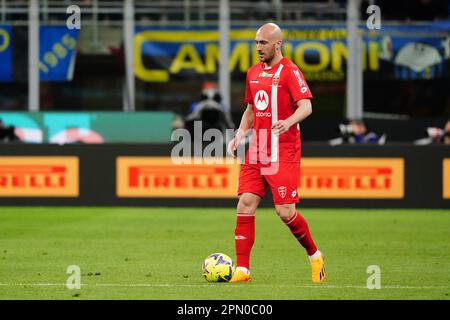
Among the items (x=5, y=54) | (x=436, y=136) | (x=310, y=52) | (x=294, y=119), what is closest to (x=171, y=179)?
(x=436, y=136)

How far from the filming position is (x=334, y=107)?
82.0 ft

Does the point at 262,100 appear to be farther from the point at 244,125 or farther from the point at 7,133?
the point at 7,133

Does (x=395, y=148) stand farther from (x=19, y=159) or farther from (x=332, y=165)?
(x=19, y=159)

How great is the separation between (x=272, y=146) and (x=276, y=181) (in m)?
0.34

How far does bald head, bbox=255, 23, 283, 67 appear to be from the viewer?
10.7 meters

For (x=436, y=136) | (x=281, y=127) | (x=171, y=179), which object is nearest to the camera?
(x=281, y=127)

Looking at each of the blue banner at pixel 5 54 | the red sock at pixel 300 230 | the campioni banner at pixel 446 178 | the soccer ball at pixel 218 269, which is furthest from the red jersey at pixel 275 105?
the blue banner at pixel 5 54

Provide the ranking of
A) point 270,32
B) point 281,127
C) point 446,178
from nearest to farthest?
1. point 281,127
2. point 270,32
3. point 446,178

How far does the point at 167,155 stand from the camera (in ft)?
67.1

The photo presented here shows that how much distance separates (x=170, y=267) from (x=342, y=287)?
2323mm
